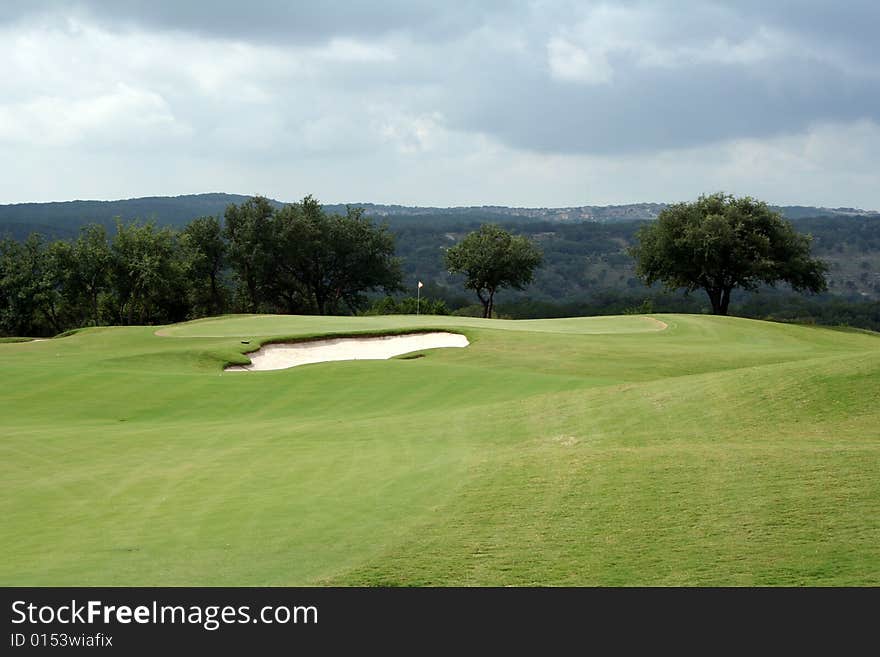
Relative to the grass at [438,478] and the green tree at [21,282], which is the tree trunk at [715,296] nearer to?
the grass at [438,478]

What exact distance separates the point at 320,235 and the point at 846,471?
251 feet

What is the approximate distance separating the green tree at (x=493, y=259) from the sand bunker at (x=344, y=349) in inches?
1514

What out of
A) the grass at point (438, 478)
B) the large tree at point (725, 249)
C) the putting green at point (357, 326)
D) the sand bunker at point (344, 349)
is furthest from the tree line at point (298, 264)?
the grass at point (438, 478)

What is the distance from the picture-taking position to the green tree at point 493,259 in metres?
74.4

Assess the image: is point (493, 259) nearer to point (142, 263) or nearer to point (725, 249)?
point (725, 249)

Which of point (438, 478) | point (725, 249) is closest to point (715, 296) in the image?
point (725, 249)

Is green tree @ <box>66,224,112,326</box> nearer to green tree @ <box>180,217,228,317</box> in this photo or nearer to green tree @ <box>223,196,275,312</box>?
green tree @ <box>180,217,228,317</box>

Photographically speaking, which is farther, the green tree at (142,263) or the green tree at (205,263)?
the green tree at (205,263)

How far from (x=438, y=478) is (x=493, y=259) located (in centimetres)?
6332

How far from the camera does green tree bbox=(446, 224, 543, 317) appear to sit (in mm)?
74375

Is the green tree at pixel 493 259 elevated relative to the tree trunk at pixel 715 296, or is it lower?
elevated

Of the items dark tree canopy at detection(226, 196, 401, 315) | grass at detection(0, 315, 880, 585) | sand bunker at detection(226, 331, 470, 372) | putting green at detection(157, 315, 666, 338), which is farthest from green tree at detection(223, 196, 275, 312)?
grass at detection(0, 315, 880, 585)

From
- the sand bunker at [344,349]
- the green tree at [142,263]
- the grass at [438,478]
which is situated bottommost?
the sand bunker at [344,349]

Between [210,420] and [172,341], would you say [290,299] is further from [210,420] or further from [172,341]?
[210,420]
